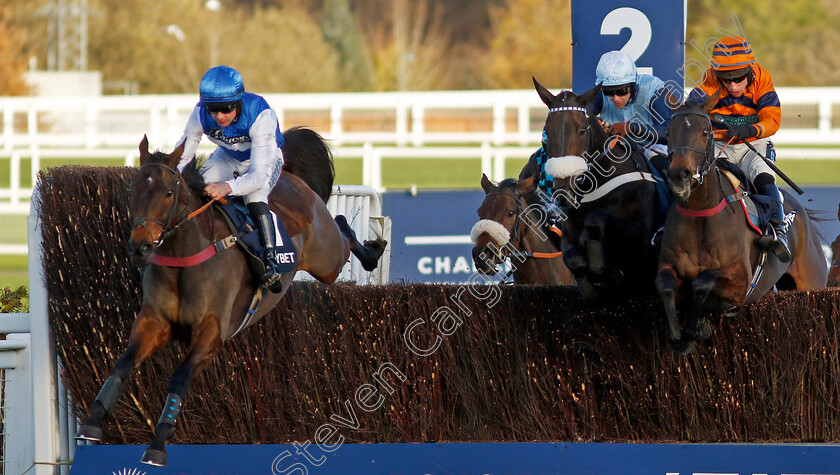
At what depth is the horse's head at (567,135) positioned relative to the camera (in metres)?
4.64

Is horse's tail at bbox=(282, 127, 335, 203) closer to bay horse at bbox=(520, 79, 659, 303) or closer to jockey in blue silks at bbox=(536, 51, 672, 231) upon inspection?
jockey in blue silks at bbox=(536, 51, 672, 231)

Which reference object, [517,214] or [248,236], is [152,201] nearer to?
[248,236]

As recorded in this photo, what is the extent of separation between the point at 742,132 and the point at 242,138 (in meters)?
2.38

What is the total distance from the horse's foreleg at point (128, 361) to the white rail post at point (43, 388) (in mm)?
669

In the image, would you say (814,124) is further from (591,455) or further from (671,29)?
(591,455)

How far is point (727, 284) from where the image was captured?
4.92 metres

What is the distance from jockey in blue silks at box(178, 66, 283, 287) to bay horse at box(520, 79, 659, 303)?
1.34 meters

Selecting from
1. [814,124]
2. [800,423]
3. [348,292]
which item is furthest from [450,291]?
[814,124]

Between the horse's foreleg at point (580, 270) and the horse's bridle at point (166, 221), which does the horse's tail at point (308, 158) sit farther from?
the horse's foreleg at point (580, 270)

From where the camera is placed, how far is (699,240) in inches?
197

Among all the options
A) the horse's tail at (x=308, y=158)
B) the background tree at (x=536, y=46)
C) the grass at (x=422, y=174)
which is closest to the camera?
the horse's tail at (x=308, y=158)

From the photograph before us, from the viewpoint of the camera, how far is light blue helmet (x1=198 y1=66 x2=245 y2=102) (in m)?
5.13

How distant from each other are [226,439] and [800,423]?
2.66 m

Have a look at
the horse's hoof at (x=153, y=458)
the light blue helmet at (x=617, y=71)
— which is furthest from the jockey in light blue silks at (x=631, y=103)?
the horse's hoof at (x=153, y=458)
